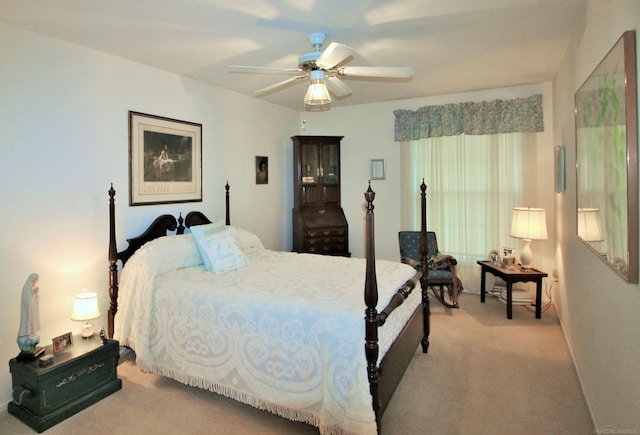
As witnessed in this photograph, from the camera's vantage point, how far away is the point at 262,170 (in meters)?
5.02

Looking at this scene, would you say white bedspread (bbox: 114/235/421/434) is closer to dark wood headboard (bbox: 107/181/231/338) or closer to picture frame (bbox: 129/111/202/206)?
dark wood headboard (bbox: 107/181/231/338)

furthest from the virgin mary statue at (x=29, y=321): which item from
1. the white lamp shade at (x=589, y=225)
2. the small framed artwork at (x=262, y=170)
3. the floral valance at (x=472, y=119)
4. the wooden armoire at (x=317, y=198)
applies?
the floral valance at (x=472, y=119)

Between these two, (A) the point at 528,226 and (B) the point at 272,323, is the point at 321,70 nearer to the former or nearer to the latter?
(B) the point at 272,323

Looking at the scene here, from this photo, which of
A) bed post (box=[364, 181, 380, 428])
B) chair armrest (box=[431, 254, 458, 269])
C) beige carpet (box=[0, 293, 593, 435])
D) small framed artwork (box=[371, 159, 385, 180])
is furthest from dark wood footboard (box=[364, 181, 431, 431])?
small framed artwork (box=[371, 159, 385, 180])

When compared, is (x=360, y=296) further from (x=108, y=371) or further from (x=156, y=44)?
(x=156, y=44)

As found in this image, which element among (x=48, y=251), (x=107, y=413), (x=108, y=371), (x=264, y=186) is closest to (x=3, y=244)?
(x=48, y=251)

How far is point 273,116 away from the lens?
523 cm

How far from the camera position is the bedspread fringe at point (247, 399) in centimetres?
206

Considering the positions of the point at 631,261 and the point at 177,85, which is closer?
the point at 631,261

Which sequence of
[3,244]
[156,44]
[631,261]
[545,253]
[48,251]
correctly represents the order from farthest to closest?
[545,253] → [156,44] → [48,251] → [3,244] → [631,261]

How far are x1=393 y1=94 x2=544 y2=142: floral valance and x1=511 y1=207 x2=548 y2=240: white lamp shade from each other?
1.10 meters

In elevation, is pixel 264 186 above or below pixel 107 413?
above

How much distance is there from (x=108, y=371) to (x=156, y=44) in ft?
8.26

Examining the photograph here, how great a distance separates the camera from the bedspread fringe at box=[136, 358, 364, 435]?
6.77 ft
